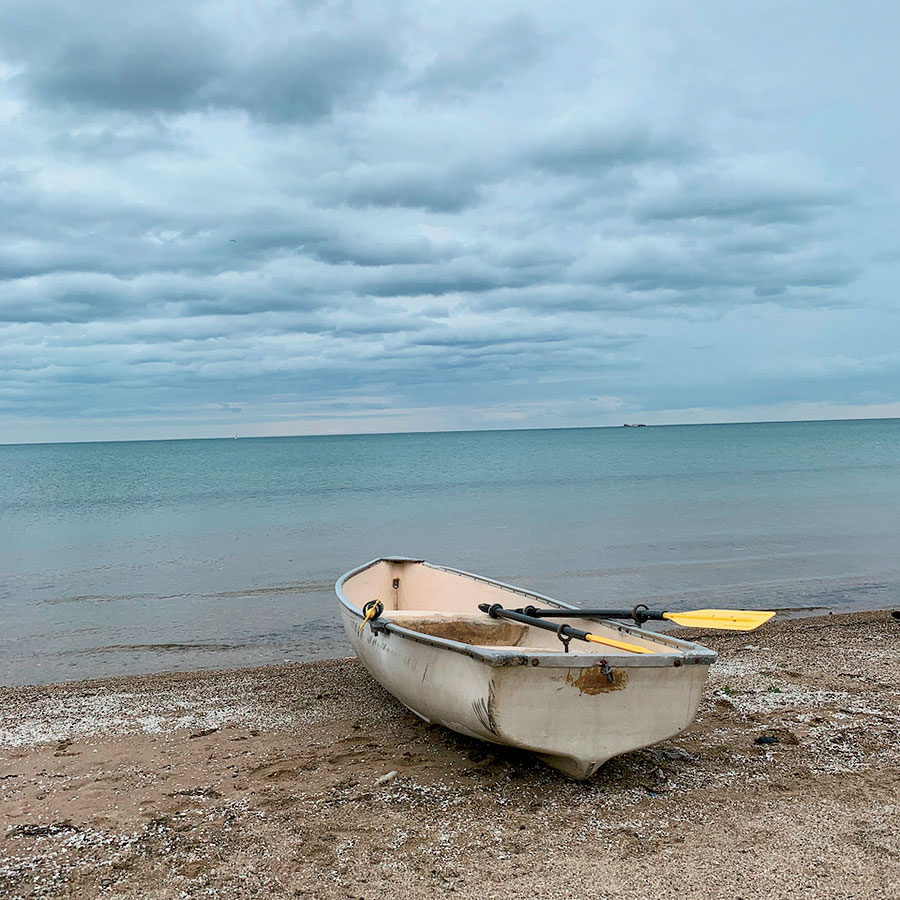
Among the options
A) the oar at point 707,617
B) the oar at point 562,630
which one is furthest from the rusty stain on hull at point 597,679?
the oar at point 707,617

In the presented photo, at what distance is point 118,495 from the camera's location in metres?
41.8

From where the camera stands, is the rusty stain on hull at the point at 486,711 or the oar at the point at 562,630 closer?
the rusty stain on hull at the point at 486,711

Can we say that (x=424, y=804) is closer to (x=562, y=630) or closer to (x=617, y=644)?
(x=562, y=630)

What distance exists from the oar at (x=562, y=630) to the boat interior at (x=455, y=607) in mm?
69

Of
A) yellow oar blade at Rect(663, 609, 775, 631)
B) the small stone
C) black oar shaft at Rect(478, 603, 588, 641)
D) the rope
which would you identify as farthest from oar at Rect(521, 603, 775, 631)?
the small stone

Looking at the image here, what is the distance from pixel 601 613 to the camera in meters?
7.01

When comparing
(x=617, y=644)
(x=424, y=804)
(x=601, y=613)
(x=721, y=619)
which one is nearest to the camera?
(x=424, y=804)

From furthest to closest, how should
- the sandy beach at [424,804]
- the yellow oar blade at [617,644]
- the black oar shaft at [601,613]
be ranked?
1. the black oar shaft at [601,613]
2. the yellow oar blade at [617,644]
3. the sandy beach at [424,804]

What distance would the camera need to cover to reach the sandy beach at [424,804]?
450 cm

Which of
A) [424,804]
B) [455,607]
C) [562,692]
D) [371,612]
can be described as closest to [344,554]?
[455,607]

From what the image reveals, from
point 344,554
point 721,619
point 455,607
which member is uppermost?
point 721,619

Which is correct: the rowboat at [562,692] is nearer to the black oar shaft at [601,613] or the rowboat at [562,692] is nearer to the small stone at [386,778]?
the black oar shaft at [601,613]

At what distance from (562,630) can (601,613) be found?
864mm

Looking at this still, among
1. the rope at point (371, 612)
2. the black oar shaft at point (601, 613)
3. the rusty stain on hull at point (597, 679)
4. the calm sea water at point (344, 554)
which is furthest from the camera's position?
the calm sea water at point (344, 554)
